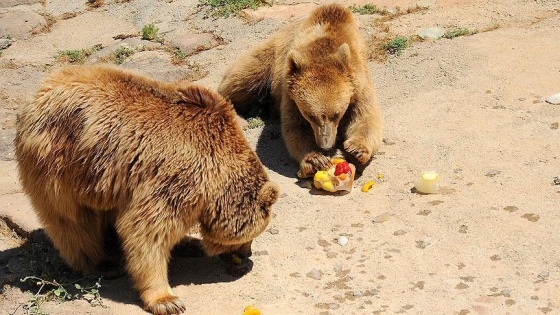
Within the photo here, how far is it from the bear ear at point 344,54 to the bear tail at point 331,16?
2.82 feet

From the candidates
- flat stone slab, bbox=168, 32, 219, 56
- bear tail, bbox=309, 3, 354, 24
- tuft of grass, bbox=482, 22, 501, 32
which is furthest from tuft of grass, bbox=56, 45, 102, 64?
tuft of grass, bbox=482, 22, 501, 32

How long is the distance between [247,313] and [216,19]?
690cm

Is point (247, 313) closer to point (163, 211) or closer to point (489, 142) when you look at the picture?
point (163, 211)

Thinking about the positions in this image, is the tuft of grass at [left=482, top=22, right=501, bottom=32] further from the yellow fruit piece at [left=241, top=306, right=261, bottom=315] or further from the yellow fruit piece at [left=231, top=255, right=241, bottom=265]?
the yellow fruit piece at [left=241, top=306, right=261, bottom=315]

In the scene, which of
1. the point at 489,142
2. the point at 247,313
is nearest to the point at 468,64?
the point at 489,142

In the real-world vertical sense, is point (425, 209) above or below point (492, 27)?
below

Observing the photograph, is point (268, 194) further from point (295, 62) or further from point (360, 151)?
point (295, 62)

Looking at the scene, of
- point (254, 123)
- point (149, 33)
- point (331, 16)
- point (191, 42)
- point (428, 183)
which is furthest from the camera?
point (149, 33)

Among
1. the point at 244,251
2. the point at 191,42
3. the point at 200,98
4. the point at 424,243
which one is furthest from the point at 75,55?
the point at 424,243

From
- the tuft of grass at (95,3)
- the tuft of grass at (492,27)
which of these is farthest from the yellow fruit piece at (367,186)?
the tuft of grass at (95,3)

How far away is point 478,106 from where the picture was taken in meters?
8.13

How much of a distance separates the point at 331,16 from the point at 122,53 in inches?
139

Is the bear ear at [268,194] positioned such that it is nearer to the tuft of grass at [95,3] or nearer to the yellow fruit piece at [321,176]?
the yellow fruit piece at [321,176]

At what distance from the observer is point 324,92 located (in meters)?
7.27
